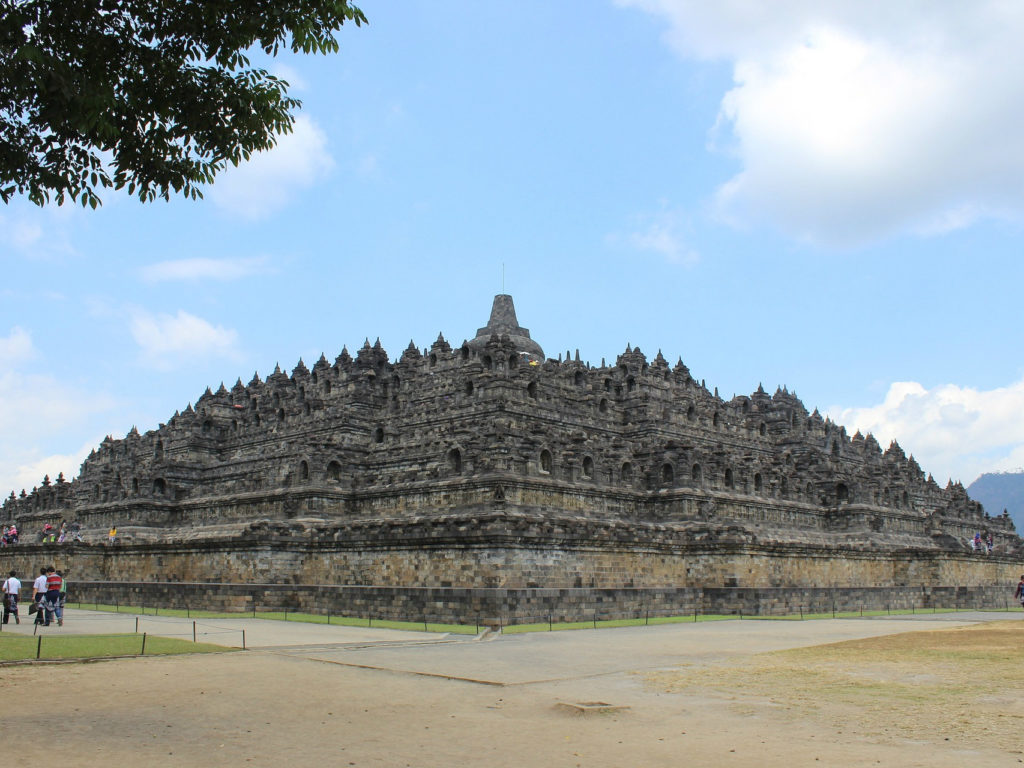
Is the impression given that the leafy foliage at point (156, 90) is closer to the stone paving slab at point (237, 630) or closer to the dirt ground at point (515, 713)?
the dirt ground at point (515, 713)

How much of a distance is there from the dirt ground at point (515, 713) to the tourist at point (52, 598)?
38.1 feet

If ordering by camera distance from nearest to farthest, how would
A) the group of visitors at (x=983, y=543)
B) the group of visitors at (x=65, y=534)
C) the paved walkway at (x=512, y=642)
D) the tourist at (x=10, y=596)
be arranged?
the paved walkway at (x=512, y=642)
the tourist at (x=10, y=596)
the group of visitors at (x=65, y=534)
the group of visitors at (x=983, y=543)

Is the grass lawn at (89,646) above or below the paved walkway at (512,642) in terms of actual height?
above

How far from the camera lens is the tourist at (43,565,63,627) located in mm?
30989

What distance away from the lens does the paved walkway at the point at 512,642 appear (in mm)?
20812

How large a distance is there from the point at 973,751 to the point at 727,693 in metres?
5.40

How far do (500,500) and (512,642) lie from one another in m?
13.8

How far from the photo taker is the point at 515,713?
1482 centimetres

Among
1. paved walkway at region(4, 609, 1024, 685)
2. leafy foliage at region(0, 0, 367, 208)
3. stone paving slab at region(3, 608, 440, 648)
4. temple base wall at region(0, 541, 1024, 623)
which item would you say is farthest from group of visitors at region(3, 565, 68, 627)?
leafy foliage at region(0, 0, 367, 208)

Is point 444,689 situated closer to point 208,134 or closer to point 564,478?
point 208,134

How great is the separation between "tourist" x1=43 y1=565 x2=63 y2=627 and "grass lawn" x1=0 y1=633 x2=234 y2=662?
A: 489cm

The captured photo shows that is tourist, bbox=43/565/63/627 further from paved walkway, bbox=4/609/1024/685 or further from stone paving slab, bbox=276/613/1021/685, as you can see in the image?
stone paving slab, bbox=276/613/1021/685

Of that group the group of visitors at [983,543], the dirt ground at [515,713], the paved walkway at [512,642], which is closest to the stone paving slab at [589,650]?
the paved walkway at [512,642]

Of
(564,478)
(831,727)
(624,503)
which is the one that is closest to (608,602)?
(564,478)
